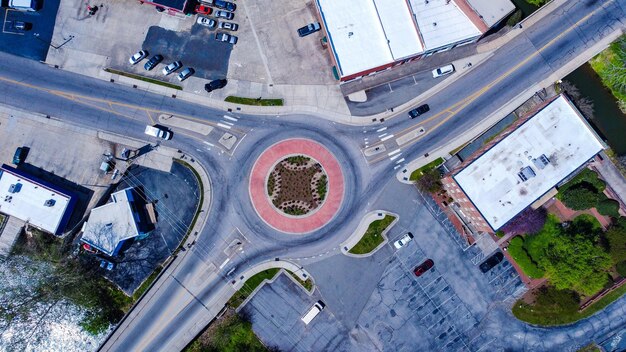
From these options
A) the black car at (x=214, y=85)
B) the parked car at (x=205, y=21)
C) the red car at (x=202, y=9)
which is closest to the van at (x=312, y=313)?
the black car at (x=214, y=85)

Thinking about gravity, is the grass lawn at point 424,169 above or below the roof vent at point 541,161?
above

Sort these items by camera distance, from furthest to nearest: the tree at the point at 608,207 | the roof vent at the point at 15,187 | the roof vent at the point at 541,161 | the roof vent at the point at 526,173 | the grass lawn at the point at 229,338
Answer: the grass lawn at the point at 229,338 < the tree at the point at 608,207 < the roof vent at the point at 15,187 < the roof vent at the point at 541,161 < the roof vent at the point at 526,173

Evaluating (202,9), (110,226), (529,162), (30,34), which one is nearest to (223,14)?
(202,9)

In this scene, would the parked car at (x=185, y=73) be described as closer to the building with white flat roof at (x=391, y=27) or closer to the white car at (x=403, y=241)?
the building with white flat roof at (x=391, y=27)

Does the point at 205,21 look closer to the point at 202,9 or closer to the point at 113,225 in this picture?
the point at 202,9

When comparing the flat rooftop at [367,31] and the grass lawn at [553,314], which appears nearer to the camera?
the flat rooftop at [367,31]

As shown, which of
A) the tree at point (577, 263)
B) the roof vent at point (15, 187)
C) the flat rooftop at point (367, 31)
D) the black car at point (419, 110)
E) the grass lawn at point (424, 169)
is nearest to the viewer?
the tree at point (577, 263)
